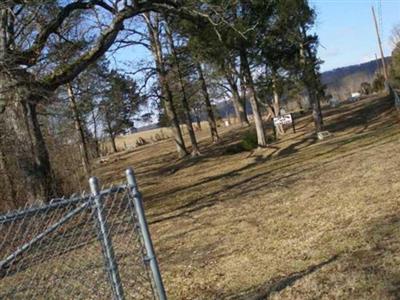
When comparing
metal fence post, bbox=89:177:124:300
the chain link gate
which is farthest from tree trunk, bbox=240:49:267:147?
metal fence post, bbox=89:177:124:300

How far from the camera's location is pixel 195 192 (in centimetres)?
1534

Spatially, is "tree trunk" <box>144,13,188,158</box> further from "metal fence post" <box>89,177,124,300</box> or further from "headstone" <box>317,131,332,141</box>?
"metal fence post" <box>89,177,124,300</box>

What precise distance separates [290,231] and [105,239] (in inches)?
158

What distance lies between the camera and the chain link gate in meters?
4.57

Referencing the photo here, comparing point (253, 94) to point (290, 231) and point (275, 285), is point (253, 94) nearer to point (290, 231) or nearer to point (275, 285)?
point (290, 231)

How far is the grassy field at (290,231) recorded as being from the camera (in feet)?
18.9

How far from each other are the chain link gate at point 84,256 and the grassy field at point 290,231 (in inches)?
26.5

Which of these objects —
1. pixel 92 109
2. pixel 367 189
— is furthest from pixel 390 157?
pixel 92 109

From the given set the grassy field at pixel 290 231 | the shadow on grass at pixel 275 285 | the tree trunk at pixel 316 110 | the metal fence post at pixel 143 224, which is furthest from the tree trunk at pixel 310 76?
the metal fence post at pixel 143 224

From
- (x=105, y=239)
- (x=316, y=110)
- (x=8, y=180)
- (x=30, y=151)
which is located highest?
(x=30, y=151)

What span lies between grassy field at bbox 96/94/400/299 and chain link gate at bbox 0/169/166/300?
0.67m

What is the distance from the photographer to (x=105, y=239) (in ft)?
15.2

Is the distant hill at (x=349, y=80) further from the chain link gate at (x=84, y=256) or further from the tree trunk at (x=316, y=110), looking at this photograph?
the chain link gate at (x=84, y=256)

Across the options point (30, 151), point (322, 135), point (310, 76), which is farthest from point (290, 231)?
point (310, 76)
